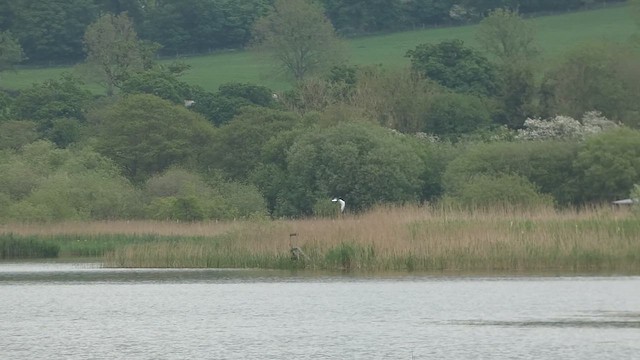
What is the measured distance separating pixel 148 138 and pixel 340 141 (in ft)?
50.6

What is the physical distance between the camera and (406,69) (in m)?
96.2

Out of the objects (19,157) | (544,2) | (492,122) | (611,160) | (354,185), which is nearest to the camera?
(611,160)

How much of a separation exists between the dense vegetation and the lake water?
14.2 meters

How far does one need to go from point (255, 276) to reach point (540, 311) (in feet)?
43.1

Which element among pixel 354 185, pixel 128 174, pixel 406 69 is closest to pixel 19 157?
pixel 128 174

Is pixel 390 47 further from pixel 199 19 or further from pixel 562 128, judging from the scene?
pixel 562 128

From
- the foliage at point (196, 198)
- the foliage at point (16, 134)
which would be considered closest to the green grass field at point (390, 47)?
the foliage at point (16, 134)

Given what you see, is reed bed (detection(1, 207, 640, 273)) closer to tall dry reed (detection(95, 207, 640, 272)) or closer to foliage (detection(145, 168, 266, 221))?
tall dry reed (detection(95, 207, 640, 272))

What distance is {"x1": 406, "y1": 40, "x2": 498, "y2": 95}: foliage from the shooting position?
326 feet

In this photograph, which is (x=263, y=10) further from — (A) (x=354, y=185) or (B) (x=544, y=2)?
(A) (x=354, y=185)

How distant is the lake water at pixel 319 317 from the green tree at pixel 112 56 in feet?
245

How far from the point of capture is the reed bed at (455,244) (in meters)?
41.7

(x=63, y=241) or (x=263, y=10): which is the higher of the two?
(x=263, y=10)

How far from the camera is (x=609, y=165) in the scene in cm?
6581
